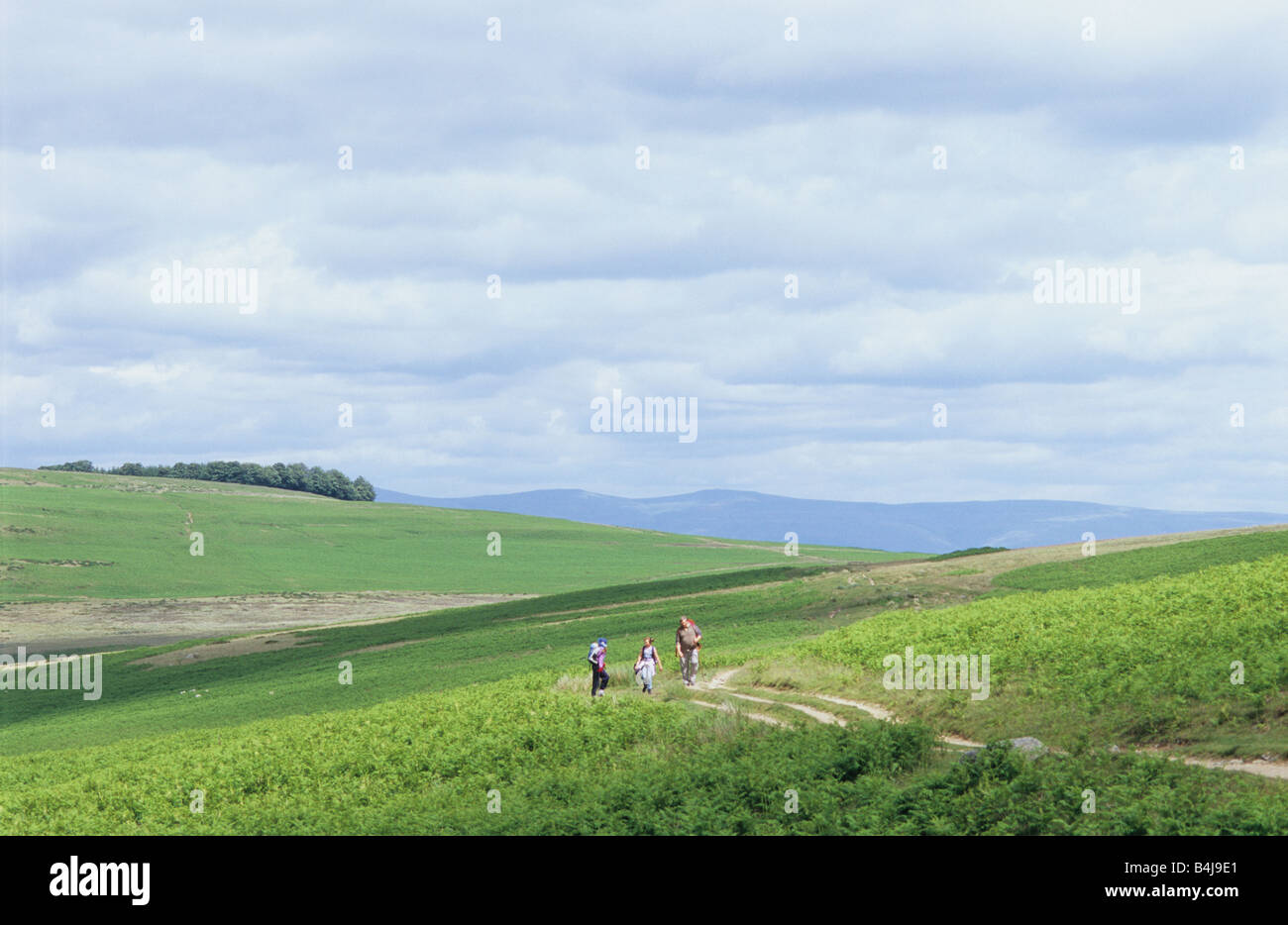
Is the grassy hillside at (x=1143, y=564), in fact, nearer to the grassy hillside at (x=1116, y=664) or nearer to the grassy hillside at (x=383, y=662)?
the grassy hillside at (x=383, y=662)

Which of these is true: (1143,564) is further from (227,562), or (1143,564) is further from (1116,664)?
(227,562)

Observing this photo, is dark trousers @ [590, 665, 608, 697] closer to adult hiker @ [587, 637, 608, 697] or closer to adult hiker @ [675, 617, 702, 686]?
adult hiker @ [587, 637, 608, 697]

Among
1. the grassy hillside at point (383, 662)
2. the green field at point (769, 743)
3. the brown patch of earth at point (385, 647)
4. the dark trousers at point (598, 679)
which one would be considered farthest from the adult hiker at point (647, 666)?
the brown patch of earth at point (385, 647)

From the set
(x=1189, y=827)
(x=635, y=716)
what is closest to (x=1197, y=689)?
(x=1189, y=827)

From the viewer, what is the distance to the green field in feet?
67.9

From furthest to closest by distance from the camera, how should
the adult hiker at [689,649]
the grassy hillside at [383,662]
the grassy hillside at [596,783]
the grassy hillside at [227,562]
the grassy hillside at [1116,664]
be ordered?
the grassy hillside at [227,562]
the grassy hillside at [383,662]
the adult hiker at [689,649]
the grassy hillside at [1116,664]
the grassy hillside at [596,783]

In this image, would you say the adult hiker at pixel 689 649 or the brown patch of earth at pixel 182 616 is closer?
the adult hiker at pixel 689 649

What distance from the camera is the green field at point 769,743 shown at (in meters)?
20.7

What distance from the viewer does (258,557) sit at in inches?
6772

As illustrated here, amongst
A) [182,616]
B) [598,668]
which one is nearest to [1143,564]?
[598,668]

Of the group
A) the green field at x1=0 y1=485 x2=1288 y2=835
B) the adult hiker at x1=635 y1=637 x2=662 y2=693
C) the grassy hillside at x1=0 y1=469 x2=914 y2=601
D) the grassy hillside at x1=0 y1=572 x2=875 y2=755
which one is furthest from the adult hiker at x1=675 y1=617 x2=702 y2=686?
the grassy hillside at x1=0 y1=469 x2=914 y2=601
